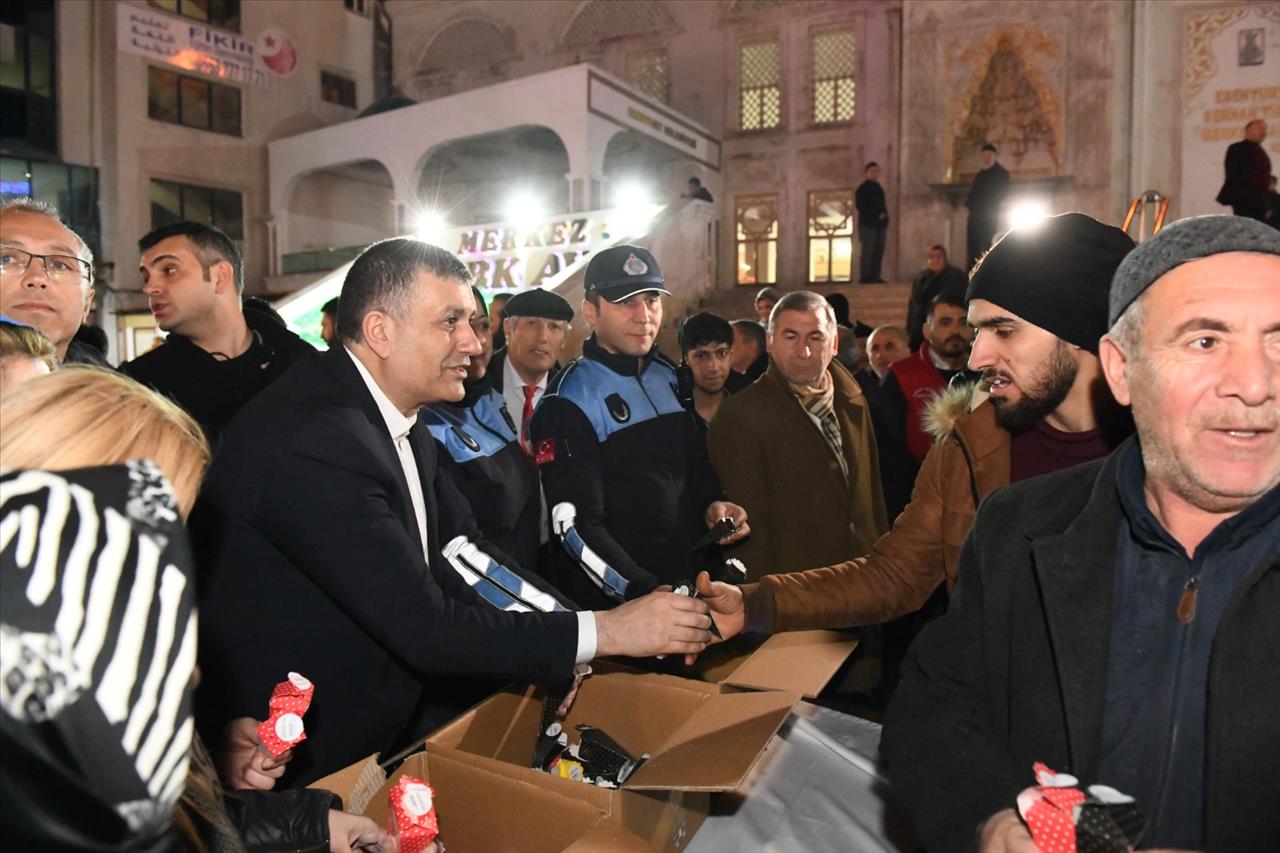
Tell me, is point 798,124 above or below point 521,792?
above

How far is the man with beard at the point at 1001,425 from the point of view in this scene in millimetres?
2420

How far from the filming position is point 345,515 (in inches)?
83.9

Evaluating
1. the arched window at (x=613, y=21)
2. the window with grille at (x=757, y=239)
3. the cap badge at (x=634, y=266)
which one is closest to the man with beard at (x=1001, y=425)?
Result: the cap badge at (x=634, y=266)

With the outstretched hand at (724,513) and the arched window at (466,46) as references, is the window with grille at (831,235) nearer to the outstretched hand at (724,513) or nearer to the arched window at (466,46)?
the arched window at (466,46)

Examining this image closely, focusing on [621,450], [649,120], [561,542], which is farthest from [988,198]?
[561,542]

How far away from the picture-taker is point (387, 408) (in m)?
2.54

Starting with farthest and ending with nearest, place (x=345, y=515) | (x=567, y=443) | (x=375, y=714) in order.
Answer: (x=567, y=443), (x=375, y=714), (x=345, y=515)

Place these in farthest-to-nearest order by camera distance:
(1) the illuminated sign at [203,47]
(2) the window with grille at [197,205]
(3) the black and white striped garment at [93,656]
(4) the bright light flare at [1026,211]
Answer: (2) the window with grille at [197,205] → (1) the illuminated sign at [203,47] → (4) the bright light flare at [1026,211] → (3) the black and white striped garment at [93,656]

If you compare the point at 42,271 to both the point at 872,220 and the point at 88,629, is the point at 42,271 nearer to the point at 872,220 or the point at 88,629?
the point at 88,629

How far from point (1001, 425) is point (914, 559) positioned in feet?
1.48

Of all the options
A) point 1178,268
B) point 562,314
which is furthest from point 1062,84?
point 1178,268

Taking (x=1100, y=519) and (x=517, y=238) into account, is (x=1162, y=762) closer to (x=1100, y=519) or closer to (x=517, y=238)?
(x=1100, y=519)

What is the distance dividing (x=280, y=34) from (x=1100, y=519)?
24662mm

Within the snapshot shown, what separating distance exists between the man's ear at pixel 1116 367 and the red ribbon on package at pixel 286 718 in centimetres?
160
